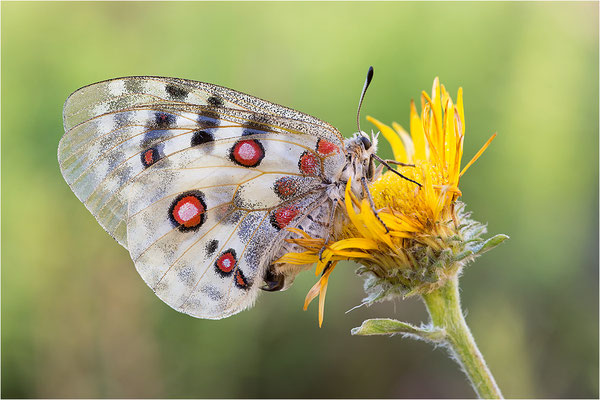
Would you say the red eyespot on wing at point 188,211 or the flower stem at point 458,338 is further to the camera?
the red eyespot on wing at point 188,211

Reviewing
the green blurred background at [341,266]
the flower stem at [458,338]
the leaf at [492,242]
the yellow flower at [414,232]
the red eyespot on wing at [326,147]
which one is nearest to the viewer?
the leaf at [492,242]

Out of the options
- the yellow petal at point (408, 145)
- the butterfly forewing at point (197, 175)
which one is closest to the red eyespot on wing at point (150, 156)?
the butterfly forewing at point (197, 175)

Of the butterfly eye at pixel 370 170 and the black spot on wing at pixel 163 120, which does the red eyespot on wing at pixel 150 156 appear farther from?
the butterfly eye at pixel 370 170

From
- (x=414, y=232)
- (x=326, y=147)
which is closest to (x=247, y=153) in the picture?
(x=326, y=147)

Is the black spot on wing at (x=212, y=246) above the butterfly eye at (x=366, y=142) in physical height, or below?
below

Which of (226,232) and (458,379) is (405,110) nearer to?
(458,379)

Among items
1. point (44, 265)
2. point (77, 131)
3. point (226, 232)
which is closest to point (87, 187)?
point (77, 131)

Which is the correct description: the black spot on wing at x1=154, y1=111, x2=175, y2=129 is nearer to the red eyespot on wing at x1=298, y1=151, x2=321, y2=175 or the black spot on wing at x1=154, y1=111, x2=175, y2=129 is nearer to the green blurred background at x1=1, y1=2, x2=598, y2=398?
the red eyespot on wing at x1=298, y1=151, x2=321, y2=175
